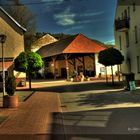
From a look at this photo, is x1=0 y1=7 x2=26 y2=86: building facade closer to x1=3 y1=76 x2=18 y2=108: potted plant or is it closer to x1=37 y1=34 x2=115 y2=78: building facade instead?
x1=37 y1=34 x2=115 y2=78: building facade

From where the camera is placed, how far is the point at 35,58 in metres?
37.0

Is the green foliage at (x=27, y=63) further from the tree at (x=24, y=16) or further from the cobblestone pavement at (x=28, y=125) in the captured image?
the tree at (x=24, y=16)

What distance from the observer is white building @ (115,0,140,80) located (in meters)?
38.1

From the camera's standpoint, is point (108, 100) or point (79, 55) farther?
point (79, 55)

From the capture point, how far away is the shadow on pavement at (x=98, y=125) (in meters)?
12.0

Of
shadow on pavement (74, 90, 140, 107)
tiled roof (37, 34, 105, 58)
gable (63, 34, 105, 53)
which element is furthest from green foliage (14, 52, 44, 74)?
gable (63, 34, 105, 53)

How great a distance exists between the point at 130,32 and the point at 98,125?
27982 millimetres

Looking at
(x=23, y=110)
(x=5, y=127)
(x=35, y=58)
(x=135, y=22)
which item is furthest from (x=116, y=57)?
(x=5, y=127)

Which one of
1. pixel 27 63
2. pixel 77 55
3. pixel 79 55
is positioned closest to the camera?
pixel 27 63

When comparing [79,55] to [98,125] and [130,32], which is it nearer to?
[130,32]

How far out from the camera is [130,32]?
4109 cm

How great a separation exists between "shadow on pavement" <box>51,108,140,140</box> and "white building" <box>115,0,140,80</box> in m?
20.7

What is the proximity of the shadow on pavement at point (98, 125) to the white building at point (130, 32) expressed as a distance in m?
20.7

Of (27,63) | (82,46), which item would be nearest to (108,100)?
(27,63)
